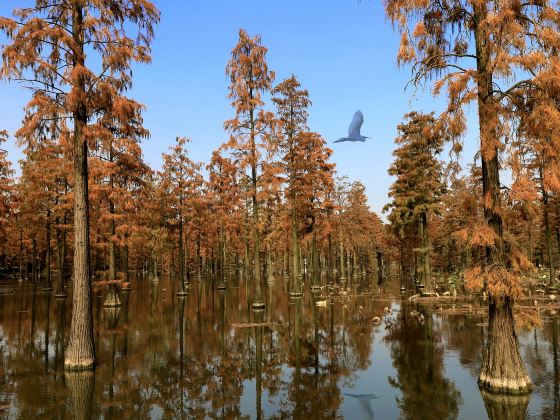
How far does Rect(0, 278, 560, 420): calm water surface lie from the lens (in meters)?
9.41

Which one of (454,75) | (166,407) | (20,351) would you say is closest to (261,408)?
(166,407)

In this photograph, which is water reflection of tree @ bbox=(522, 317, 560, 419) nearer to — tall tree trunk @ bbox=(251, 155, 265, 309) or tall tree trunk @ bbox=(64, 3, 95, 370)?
tall tree trunk @ bbox=(64, 3, 95, 370)

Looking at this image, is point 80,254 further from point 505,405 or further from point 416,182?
point 416,182

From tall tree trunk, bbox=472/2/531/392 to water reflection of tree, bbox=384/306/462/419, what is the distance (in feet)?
3.83

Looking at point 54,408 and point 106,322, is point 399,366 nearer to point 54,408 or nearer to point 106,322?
point 54,408

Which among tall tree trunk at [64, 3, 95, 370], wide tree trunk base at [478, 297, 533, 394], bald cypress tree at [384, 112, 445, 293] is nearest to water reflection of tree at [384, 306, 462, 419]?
wide tree trunk base at [478, 297, 533, 394]

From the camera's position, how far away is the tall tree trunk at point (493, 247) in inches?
400

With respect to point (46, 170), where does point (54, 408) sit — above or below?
below

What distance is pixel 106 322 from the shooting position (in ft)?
73.4

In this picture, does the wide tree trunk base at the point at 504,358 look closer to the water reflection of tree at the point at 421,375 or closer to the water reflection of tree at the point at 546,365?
the water reflection of tree at the point at 546,365

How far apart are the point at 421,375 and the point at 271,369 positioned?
431 cm

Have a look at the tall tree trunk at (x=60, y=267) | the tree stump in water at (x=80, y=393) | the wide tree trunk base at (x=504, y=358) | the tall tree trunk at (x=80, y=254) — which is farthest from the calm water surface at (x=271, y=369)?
the tall tree trunk at (x=60, y=267)

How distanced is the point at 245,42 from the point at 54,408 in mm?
22766

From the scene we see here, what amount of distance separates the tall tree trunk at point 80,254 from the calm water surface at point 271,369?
0.63 meters
